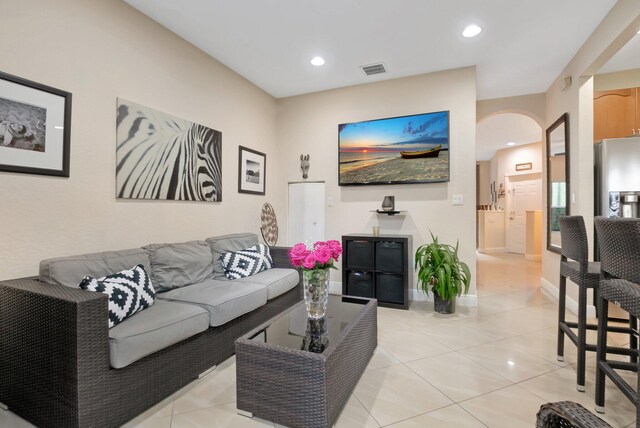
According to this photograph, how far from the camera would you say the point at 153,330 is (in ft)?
5.68

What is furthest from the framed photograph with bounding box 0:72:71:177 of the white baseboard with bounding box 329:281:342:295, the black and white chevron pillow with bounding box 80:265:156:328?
the white baseboard with bounding box 329:281:342:295

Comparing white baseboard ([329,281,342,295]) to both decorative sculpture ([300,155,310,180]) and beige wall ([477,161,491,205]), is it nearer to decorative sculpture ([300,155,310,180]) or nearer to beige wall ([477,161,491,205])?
decorative sculpture ([300,155,310,180])

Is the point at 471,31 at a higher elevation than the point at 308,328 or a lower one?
higher

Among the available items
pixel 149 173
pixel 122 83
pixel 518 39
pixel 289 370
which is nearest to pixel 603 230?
pixel 289 370

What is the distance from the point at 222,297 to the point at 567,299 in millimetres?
3936

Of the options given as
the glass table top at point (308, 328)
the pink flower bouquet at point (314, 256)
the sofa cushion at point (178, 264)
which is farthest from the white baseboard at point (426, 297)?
the pink flower bouquet at point (314, 256)

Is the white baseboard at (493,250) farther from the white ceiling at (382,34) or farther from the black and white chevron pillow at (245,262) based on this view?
the black and white chevron pillow at (245,262)

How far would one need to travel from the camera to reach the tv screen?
3795mm

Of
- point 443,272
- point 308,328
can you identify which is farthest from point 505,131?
point 308,328

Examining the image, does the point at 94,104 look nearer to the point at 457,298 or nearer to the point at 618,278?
the point at 618,278

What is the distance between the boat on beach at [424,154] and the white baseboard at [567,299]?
222cm

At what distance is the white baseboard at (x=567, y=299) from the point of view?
3262 millimetres

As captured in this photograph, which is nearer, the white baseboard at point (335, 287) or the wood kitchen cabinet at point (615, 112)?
the wood kitchen cabinet at point (615, 112)

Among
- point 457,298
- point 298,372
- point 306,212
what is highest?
point 306,212
